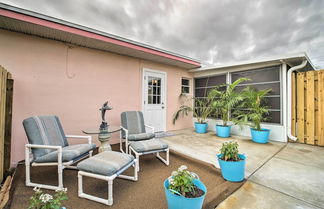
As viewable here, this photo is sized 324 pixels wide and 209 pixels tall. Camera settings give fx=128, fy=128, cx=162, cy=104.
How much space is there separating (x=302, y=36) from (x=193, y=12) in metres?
5.21

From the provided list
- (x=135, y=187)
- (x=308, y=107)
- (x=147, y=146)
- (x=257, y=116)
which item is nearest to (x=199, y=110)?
(x=257, y=116)

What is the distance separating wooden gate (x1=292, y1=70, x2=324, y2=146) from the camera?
351 centimetres

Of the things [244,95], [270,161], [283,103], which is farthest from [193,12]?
[270,161]

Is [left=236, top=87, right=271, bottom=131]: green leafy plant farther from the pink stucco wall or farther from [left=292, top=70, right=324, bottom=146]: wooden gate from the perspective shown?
the pink stucco wall

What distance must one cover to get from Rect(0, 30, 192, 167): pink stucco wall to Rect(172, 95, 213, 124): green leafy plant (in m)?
1.94

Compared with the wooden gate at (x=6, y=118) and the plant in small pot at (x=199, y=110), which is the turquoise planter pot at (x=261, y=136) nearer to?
the plant in small pot at (x=199, y=110)

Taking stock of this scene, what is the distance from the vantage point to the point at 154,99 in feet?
15.6

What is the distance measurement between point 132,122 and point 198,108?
11.2 feet

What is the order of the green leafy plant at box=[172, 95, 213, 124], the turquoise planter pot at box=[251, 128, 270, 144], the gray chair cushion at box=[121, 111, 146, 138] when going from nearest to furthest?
the gray chair cushion at box=[121, 111, 146, 138]
the turquoise planter pot at box=[251, 128, 270, 144]
the green leafy plant at box=[172, 95, 213, 124]

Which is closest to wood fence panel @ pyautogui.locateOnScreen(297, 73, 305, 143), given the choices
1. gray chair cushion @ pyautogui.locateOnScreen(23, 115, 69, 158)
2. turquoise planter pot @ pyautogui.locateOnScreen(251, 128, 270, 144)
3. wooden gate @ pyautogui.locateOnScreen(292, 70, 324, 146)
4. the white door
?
wooden gate @ pyautogui.locateOnScreen(292, 70, 324, 146)

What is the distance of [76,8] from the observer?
3217mm

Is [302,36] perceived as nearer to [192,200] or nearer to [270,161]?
[270,161]

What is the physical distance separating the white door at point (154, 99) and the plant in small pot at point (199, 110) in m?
0.70

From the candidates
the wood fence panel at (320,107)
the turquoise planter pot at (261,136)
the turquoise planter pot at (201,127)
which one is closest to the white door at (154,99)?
the turquoise planter pot at (201,127)
